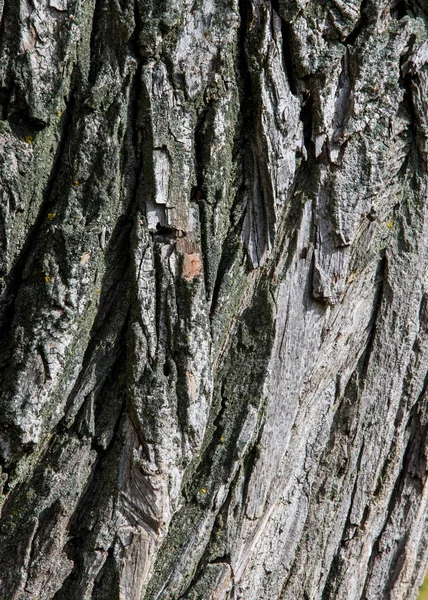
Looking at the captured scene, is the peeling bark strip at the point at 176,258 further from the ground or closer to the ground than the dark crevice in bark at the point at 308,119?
closer to the ground

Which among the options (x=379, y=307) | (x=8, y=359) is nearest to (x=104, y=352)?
(x=8, y=359)

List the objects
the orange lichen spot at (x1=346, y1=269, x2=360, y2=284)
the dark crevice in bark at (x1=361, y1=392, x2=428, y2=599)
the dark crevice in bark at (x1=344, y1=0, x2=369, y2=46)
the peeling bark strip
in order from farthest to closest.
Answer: the dark crevice in bark at (x1=361, y1=392, x2=428, y2=599), the orange lichen spot at (x1=346, y1=269, x2=360, y2=284), the dark crevice in bark at (x1=344, y1=0, x2=369, y2=46), the peeling bark strip

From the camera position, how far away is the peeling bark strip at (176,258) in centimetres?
163

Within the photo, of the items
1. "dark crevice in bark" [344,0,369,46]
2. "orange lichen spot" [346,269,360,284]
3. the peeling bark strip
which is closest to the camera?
the peeling bark strip

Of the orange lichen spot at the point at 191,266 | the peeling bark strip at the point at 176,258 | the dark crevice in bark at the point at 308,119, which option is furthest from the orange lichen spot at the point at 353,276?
the orange lichen spot at the point at 191,266

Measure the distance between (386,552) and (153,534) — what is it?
3.24 feet

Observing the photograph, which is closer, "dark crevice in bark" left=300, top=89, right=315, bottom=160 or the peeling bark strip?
the peeling bark strip

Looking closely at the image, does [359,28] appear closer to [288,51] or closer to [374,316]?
[288,51]

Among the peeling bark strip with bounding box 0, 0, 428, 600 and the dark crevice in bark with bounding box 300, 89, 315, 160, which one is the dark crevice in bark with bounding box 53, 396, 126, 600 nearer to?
the peeling bark strip with bounding box 0, 0, 428, 600

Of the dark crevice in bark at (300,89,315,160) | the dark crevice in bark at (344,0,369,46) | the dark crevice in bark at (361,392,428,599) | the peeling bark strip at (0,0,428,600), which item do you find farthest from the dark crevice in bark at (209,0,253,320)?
the dark crevice in bark at (361,392,428,599)

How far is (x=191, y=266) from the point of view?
1704mm

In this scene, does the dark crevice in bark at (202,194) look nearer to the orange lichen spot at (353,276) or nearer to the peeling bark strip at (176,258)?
the peeling bark strip at (176,258)

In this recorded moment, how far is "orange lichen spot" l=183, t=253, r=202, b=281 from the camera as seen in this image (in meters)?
1.70

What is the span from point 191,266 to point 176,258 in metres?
0.05
